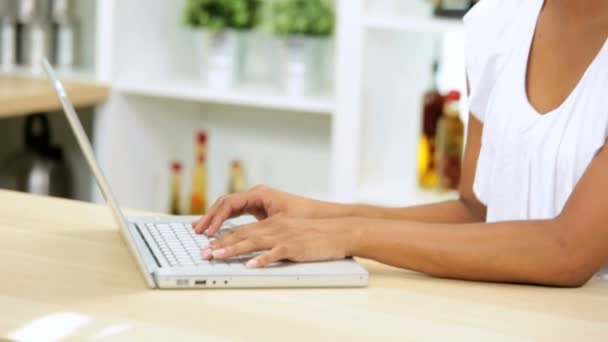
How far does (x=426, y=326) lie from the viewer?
124 centimetres

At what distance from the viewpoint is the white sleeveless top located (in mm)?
1592

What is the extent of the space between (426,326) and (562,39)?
0.65 metres

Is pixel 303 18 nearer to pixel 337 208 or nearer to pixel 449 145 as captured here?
pixel 449 145

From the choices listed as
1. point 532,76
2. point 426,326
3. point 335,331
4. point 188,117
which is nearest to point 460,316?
point 426,326

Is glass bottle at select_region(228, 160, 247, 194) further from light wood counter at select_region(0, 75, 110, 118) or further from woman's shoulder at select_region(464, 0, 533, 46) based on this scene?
woman's shoulder at select_region(464, 0, 533, 46)

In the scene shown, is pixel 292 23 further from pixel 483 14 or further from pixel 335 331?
pixel 335 331

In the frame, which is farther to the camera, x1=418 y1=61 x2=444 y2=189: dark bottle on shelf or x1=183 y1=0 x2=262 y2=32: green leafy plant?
x1=183 y1=0 x2=262 y2=32: green leafy plant

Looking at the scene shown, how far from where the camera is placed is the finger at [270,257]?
54.6 inches

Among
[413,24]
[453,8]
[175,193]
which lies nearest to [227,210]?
[413,24]

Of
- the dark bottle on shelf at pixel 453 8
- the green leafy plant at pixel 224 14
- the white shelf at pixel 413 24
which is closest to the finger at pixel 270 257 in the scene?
the white shelf at pixel 413 24

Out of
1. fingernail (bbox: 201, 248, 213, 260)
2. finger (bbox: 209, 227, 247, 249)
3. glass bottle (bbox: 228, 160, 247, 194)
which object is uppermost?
finger (bbox: 209, 227, 247, 249)

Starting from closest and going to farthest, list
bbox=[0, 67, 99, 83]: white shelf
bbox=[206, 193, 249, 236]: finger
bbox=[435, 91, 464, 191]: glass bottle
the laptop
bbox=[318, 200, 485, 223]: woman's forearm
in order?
the laptop, bbox=[206, 193, 249, 236]: finger, bbox=[318, 200, 485, 223]: woman's forearm, bbox=[435, 91, 464, 191]: glass bottle, bbox=[0, 67, 99, 83]: white shelf

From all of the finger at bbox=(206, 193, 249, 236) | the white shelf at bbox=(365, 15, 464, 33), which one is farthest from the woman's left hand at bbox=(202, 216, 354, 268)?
the white shelf at bbox=(365, 15, 464, 33)

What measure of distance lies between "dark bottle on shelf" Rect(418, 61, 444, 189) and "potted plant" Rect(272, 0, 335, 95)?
1.18 feet
